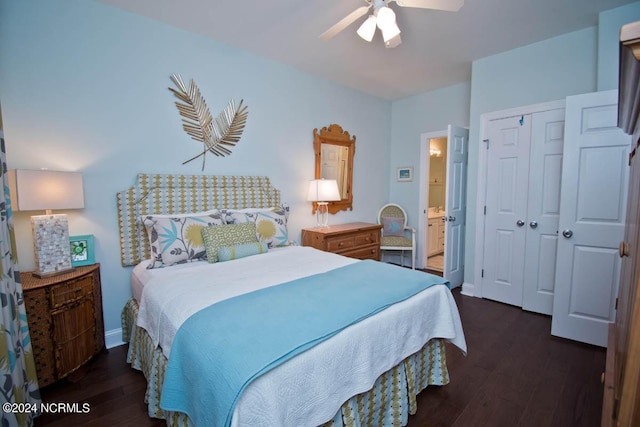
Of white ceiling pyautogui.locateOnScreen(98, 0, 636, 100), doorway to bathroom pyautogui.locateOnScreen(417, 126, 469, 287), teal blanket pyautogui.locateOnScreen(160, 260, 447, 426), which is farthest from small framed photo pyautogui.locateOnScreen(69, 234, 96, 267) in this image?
doorway to bathroom pyautogui.locateOnScreen(417, 126, 469, 287)

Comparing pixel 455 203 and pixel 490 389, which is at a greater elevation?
pixel 455 203

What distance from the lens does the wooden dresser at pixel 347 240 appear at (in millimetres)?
3422

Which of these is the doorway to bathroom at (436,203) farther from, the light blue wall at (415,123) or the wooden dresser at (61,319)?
the wooden dresser at (61,319)

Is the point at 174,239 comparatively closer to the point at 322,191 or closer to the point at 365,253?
the point at 322,191

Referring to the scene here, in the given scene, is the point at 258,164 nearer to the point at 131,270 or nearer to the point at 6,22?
the point at 131,270

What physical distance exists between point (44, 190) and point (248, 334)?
5.89 ft

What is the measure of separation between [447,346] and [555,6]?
9.58ft

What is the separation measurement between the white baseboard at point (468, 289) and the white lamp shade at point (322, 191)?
1.93m

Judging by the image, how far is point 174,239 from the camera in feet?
7.51

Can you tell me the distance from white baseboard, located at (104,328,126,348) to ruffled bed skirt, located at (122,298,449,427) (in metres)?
0.50

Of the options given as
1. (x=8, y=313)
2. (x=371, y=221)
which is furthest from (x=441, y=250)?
(x=8, y=313)

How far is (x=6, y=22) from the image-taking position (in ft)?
6.40

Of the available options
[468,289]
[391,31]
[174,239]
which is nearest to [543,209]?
[468,289]

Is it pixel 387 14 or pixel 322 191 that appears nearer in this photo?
pixel 387 14
